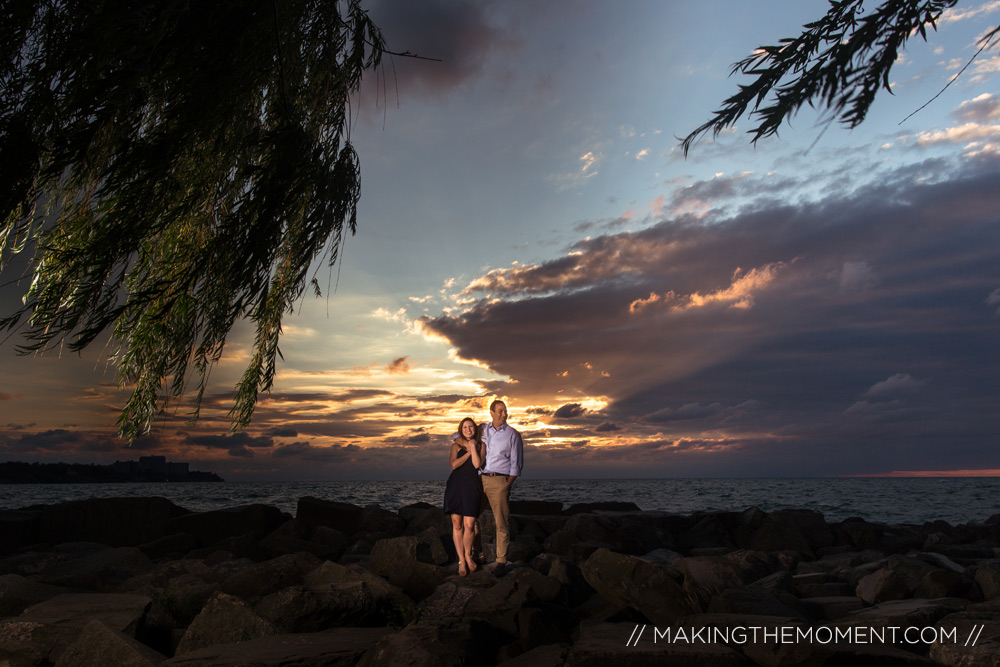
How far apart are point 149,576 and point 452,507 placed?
3473 millimetres

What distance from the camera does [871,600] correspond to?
22.4 ft

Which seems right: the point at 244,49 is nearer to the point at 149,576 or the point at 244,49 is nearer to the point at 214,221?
the point at 214,221

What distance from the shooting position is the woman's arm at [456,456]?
291 inches

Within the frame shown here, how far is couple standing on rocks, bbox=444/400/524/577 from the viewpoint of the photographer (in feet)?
24.1

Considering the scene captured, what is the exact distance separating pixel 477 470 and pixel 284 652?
3260 millimetres

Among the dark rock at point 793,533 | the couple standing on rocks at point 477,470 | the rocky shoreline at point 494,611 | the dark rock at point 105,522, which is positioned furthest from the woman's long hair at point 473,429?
the dark rock at point 105,522

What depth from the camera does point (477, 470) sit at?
7488mm

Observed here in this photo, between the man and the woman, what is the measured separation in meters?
0.12

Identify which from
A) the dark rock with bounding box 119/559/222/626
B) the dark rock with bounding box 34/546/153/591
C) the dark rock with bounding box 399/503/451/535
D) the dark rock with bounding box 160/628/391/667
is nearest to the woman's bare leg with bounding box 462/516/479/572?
the dark rock with bounding box 160/628/391/667

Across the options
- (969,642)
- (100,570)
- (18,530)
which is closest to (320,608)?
(100,570)

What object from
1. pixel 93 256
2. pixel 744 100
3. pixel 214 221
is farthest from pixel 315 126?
pixel 744 100

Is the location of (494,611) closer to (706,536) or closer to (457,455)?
(457,455)

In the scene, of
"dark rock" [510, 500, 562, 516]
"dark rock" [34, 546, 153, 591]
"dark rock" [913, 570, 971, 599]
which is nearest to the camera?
"dark rock" [913, 570, 971, 599]

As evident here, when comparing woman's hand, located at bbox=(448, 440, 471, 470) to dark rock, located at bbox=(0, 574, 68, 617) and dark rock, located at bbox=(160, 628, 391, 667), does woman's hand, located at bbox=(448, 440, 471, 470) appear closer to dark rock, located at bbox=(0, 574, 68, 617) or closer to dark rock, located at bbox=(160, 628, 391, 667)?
dark rock, located at bbox=(160, 628, 391, 667)
